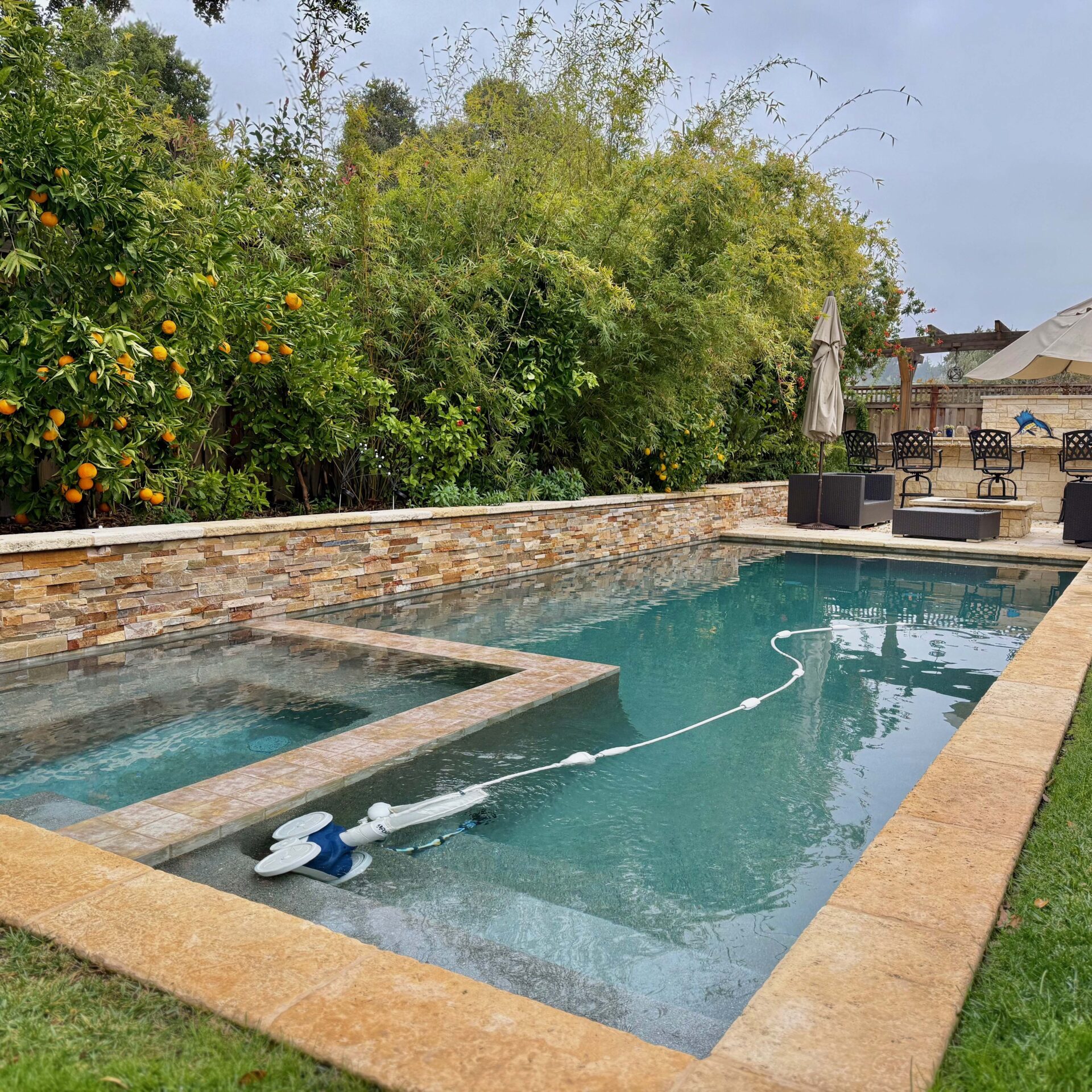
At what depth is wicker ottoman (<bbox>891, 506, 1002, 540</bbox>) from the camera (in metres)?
10.7

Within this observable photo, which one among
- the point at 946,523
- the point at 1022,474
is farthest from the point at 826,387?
the point at 1022,474

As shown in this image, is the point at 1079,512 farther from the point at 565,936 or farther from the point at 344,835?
the point at 344,835

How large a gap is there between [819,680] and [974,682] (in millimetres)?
797

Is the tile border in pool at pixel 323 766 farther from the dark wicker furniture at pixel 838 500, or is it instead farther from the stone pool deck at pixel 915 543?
the dark wicker furniture at pixel 838 500

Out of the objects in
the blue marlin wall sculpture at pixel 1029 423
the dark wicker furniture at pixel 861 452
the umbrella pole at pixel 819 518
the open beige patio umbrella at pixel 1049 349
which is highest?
the open beige patio umbrella at pixel 1049 349

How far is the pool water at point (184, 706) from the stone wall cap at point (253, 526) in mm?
592

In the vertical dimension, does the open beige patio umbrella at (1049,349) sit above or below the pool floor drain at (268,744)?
above

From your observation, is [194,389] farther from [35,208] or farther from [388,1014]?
[388,1014]

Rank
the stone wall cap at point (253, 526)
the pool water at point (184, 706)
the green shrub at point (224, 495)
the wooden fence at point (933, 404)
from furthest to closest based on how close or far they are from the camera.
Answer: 1. the wooden fence at point (933, 404)
2. the green shrub at point (224, 495)
3. the stone wall cap at point (253, 526)
4. the pool water at point (184, 706)

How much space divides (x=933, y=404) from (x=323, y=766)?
17.1 m

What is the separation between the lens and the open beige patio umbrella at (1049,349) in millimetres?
8305

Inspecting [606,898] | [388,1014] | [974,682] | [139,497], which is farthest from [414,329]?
[388,1014]

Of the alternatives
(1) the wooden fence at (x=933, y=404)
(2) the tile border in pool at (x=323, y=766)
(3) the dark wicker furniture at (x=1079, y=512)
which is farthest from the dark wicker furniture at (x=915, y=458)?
(2) the tile border in pool at (x=323, y=766)

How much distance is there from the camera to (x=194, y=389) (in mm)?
5660
